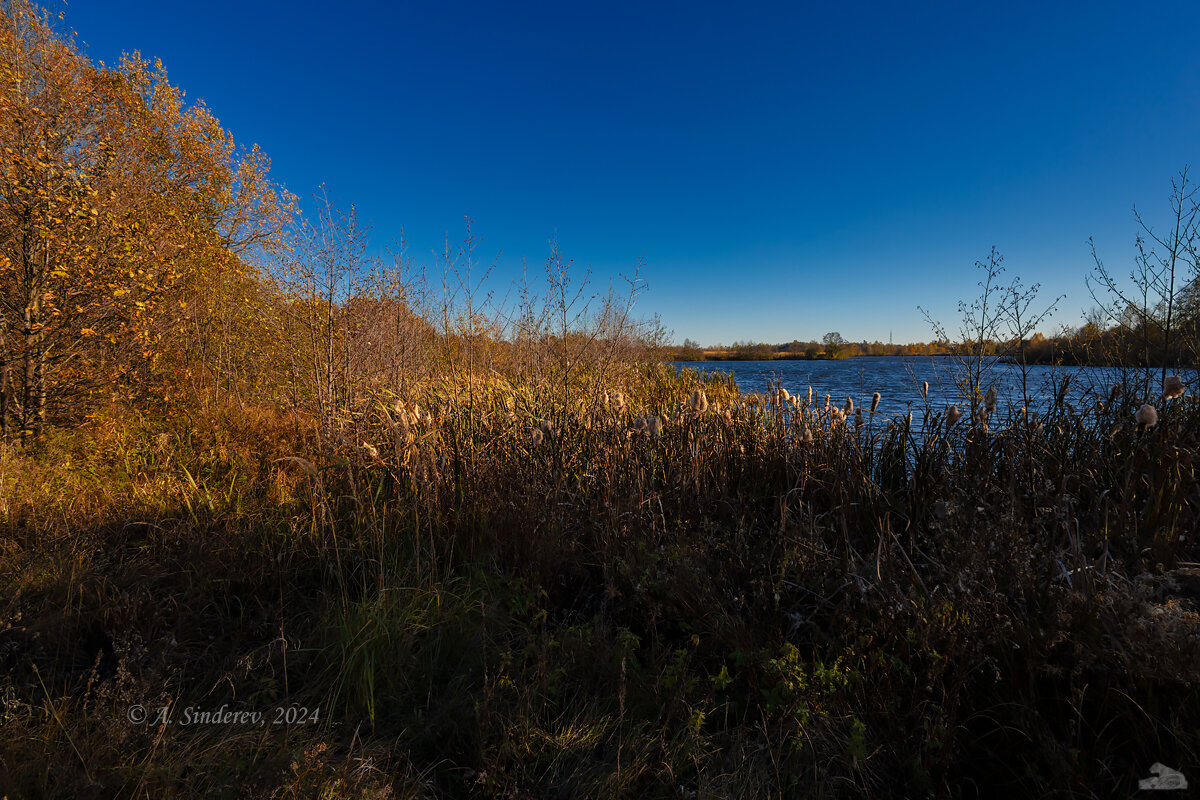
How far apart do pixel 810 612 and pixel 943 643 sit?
0.58m

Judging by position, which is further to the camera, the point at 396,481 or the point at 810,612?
the point at 396,481

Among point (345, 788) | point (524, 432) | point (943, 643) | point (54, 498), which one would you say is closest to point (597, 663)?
point (345, 788)

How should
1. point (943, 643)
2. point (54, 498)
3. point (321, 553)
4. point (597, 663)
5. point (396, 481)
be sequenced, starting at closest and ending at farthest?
point (943, 643) → point (597, 663) → point (321, 553) → point (396, 481) → point (54, 498)

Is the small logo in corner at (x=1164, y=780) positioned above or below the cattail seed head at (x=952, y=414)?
below

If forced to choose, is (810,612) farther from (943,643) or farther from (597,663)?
(597,663)

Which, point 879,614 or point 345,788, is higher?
point 879,614

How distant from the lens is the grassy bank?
4.86 feet

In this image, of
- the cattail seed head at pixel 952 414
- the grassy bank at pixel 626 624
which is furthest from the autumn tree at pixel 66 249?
the cattail seed head at pixel 952 414

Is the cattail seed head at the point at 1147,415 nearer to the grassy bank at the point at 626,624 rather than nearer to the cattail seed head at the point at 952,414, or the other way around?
the grassy bank at the point at 626,624

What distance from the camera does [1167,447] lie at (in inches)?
96.0

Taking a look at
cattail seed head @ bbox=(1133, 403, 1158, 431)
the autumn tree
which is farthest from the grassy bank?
the autumn tree

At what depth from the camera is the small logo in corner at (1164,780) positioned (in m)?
1.22

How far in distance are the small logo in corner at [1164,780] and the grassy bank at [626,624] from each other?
0.07m

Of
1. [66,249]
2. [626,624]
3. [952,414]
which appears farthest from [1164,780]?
[66,249]
